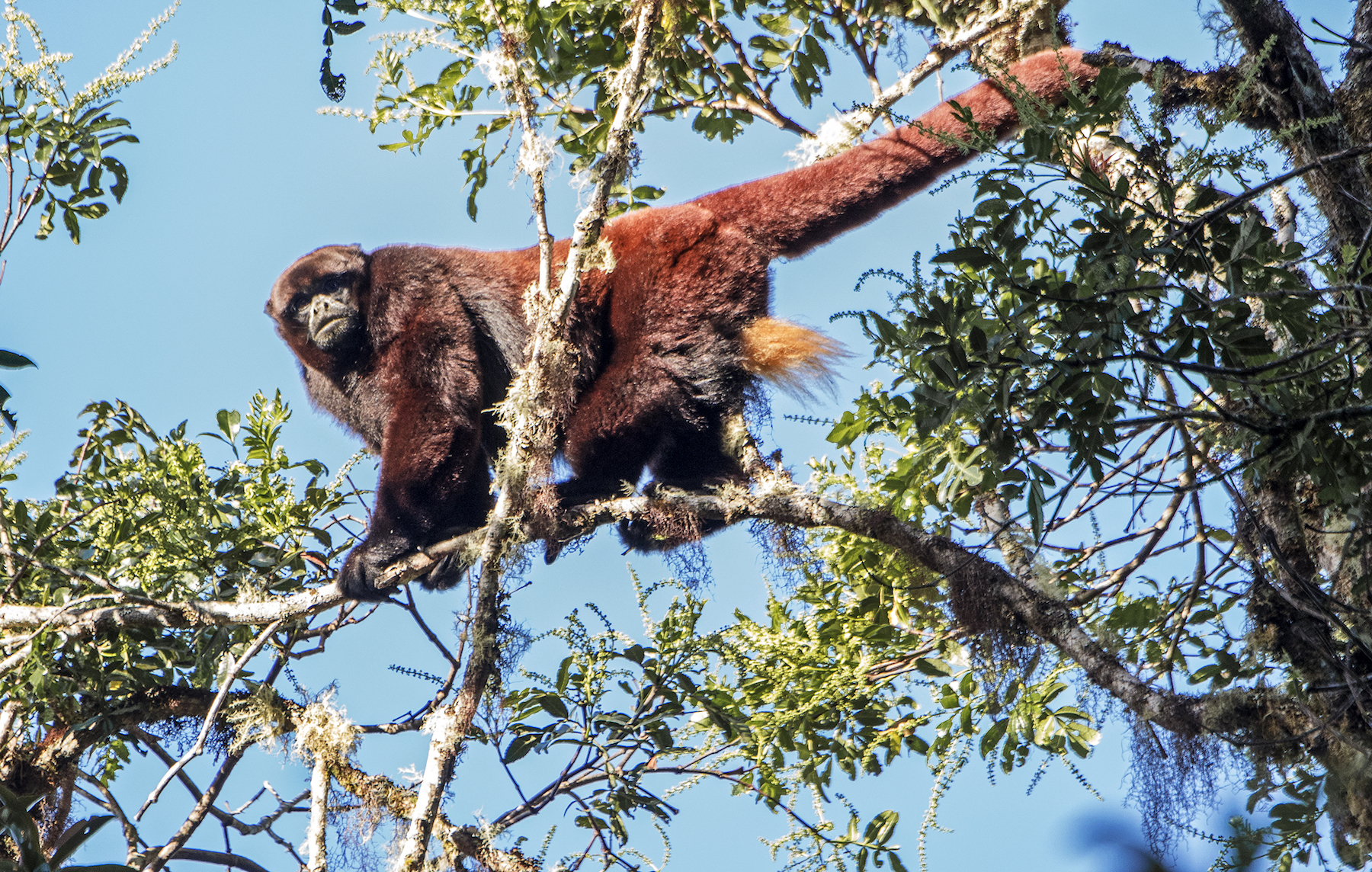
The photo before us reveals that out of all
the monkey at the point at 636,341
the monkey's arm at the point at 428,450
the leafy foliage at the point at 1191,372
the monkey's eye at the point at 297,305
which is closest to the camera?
the leafy foliage at the point at 1191,372

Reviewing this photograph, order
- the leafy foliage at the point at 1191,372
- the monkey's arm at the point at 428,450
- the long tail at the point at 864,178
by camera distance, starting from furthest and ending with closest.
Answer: the monkey's arm at the point at 428,450 → the long tail at the point at 864,178 → the leafy foliage at the point at 1191,372

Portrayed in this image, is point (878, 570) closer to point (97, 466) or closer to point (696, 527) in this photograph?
point (696, 527)

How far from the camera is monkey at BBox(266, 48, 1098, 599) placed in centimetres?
413

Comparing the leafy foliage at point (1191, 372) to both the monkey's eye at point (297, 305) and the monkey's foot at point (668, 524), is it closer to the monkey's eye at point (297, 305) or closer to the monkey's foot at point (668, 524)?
the monkey's foot at point (668, 524)

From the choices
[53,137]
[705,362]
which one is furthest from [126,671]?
[705,362]

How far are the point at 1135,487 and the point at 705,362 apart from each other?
1675mm

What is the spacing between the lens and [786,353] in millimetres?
4277

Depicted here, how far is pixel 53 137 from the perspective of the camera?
4.11m

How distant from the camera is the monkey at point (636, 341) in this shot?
13.6 feet

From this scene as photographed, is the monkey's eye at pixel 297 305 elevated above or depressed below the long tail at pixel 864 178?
above

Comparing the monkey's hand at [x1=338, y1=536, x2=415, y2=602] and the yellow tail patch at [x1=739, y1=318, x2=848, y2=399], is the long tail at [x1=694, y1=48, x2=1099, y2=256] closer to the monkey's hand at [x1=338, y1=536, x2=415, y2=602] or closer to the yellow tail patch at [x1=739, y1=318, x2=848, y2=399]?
the yellow tail patch at [x1=739, y1=318, x2=848, y2=399]

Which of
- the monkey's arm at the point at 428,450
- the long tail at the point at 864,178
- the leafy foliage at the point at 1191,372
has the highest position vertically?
the long tail at the point at 864,178

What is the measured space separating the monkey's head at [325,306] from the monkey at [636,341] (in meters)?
0.02

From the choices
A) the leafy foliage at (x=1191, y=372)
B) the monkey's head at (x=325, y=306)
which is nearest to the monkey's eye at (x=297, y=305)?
the monkey's head at (x=325, y=306)
